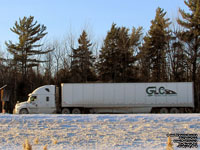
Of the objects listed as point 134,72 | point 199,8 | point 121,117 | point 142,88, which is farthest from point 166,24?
point 121,117

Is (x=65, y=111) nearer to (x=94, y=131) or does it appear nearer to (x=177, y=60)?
(x=94, y=131)

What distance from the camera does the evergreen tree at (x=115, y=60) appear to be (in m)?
42.7

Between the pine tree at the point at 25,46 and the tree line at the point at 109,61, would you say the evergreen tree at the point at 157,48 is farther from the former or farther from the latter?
the pine tree at the point at 25,46

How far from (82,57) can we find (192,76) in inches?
731

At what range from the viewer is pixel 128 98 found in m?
26.4

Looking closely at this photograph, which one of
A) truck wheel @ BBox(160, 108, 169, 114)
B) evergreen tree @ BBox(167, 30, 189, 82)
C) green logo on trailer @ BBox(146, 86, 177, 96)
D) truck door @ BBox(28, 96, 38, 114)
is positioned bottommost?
truck wheel @ BBox(160, 108, 169, 114)

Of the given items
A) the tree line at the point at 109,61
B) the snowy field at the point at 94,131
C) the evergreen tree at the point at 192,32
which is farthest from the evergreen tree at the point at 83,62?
the snowy field at the point at 94,131

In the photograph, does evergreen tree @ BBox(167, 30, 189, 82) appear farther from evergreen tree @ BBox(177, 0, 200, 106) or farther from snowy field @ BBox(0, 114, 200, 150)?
snowy field @ BBox(0, 114, 200, 150)

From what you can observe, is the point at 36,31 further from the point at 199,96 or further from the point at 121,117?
the point at 121,117

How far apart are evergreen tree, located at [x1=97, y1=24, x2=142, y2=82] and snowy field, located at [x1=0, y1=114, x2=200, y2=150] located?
28.6 metres

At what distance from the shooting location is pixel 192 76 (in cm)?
4003

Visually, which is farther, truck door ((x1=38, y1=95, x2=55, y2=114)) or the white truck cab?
truck door ((x1=38, y1=95, x2=55, y2=114))

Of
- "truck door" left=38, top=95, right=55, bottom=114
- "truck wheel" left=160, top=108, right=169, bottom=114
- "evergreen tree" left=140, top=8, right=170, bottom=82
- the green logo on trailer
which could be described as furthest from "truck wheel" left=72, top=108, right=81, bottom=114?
"evergreen tree" left=140, top=8, right=170, bottom=82

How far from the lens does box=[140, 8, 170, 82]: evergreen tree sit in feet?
140
